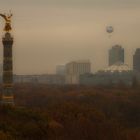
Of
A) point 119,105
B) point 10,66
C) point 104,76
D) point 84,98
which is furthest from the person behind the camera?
point 104,76

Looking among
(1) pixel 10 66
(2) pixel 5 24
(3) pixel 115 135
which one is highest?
(2) pixel 5 24

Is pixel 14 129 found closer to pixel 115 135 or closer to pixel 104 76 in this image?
pixel 115 135

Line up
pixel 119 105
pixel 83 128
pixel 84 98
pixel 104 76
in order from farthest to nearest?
pixel 104 76 → pixel 84 98 → pixel 119 105 → pixel 83 128

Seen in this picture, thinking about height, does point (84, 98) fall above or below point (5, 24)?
below

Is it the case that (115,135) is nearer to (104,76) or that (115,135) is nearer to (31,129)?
(31,129)

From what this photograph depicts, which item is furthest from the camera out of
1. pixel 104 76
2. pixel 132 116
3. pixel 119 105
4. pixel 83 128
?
pixel 104 76

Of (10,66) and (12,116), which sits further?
(10,66)

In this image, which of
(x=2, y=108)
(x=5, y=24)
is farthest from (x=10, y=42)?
(x=2, y=108)

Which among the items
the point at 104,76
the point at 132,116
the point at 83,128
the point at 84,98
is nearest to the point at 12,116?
the point at 83,128

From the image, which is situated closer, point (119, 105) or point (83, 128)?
point (83, 128)
